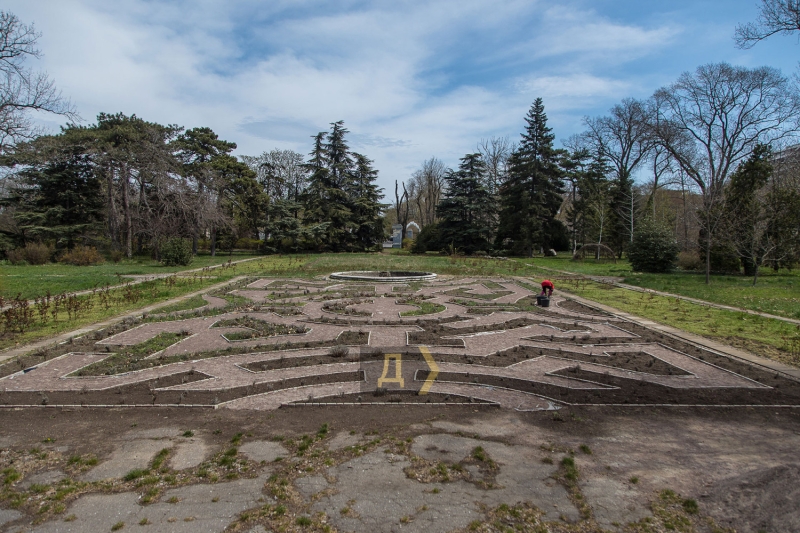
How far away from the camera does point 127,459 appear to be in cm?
349

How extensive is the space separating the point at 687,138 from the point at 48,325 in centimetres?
3235

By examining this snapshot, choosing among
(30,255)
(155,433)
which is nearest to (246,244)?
(30,255)

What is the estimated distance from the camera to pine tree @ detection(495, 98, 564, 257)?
34.5 m

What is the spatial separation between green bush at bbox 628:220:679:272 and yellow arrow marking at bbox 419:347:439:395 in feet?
61.0

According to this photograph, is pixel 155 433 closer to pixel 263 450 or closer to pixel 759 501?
pixel 263 450

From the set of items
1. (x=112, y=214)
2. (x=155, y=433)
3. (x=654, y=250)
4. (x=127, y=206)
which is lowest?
(x=155, y=433)

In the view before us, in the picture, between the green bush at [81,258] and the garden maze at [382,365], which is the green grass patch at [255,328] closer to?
the garden maze at [382,365]

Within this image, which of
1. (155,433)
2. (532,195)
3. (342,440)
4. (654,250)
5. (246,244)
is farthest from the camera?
(246,244)

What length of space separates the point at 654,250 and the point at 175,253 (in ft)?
77.3

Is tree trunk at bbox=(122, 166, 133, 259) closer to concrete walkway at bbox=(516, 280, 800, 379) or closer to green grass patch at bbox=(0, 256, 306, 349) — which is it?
green grass patch at bbox=(0, 256, 306, 349)

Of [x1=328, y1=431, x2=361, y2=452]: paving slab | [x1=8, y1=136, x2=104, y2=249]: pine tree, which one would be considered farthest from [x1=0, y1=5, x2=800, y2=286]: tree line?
[x1=328, y1=431, x2=361, y2=452]: paving slab

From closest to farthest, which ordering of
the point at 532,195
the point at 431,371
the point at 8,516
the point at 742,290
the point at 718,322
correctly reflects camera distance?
the point at 8,516
the point at 431,371
the point at 718,322
the point at 742,290
the point at 532,195

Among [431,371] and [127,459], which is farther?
[431,371]

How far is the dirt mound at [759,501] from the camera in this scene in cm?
271
